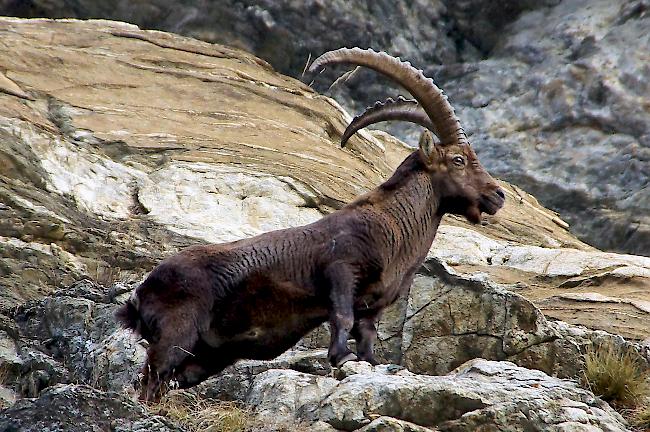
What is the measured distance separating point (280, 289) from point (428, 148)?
1980mm

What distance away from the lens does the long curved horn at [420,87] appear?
35.8ft

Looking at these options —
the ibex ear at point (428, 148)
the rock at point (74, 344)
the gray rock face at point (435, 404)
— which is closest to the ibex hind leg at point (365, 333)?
the gray rock face at point (435, 404)

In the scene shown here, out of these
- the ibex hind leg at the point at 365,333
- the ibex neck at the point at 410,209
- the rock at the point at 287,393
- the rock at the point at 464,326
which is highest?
the ibex neck at the point at 410,209

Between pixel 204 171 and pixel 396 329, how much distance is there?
184 inches

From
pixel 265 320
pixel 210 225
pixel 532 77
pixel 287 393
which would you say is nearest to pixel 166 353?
pixel 265 320

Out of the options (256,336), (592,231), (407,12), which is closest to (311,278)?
(256,336)

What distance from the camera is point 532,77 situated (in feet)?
69.5

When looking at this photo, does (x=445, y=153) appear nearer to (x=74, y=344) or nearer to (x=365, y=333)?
(x=365, y=333)

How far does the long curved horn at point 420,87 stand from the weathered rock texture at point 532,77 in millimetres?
9483

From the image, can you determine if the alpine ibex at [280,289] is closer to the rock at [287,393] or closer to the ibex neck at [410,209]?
the ibex neck at [410,209]

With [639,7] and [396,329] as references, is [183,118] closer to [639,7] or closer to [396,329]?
[396,329]

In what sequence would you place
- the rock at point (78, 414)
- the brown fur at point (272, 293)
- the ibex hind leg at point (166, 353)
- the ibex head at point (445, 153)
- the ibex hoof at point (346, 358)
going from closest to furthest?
the rock at point (78, 414) < the ibex hind leg at point (166, 353) < the ibex hoof at point (346, 358) < the brown fur at point (272, 293) < the ibex head at point (445, 153)

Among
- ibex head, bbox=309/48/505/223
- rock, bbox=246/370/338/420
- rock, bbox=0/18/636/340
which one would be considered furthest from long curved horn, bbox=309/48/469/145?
rock, bbox=246/370/338/420

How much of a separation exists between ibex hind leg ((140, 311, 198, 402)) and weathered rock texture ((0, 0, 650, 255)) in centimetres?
1172
